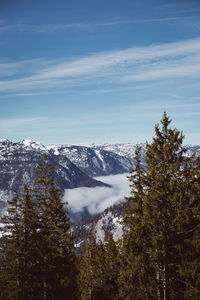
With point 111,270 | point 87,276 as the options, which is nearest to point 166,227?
point 87,276

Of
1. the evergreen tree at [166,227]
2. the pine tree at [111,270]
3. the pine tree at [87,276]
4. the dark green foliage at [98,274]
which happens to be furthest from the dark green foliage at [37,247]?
the pine tree at [111,270]

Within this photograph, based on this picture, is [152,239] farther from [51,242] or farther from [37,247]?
[37,247]

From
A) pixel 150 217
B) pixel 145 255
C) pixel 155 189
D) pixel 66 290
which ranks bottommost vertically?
pixel 66 290

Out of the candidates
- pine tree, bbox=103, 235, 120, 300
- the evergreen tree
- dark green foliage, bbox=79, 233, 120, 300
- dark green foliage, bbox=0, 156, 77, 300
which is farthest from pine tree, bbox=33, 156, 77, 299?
pine tree, bbox=103, 235, 120, 300

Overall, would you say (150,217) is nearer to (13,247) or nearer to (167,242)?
(167,242)

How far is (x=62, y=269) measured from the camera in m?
23.5

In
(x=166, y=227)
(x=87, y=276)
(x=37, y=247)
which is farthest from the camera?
(x=87, y=276)

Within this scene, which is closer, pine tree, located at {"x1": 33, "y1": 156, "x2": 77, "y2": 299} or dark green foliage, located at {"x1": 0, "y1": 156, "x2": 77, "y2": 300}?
dark green foliage, located at {"x1": 0, "y1": 156, "x2": 77, "y2": 300}

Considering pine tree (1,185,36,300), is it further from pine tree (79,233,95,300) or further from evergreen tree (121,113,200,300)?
pine tree (79,233,95,300)

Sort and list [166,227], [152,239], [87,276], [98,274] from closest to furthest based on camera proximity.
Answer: [166,227]
[152,239]
[87,276]
[98,274]

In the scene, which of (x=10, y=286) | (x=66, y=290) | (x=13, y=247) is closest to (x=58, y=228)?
(x=13, y=247)

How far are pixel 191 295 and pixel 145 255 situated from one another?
3378 millimetres

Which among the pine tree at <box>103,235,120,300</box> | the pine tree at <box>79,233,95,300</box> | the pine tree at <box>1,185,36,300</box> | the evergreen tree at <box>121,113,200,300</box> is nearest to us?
the evergreen tree at <box>121,113,200,300</box>

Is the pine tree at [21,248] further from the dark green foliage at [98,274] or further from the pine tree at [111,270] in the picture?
the pine tree at [111,270]
